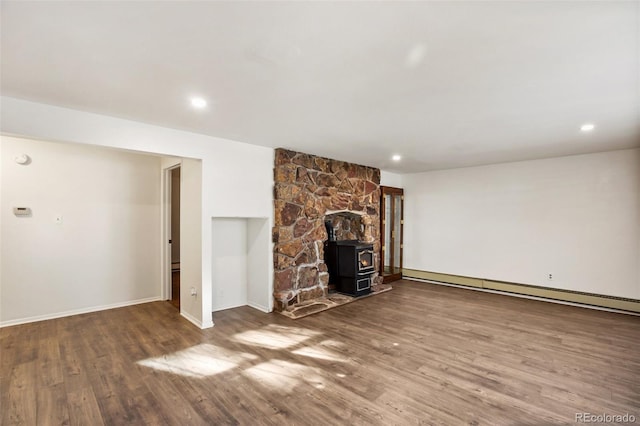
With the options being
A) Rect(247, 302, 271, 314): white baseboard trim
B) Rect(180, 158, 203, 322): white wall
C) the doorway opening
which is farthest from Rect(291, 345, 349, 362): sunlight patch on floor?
the doorway opening

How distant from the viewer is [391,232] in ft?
22.2

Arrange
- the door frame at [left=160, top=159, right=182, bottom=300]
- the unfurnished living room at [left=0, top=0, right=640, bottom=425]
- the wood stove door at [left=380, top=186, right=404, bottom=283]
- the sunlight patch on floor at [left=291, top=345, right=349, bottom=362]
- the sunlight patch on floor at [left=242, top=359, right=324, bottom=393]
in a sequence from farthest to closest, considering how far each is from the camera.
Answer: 1. the wood stove door at [left=380, top=186, right=404, bottom=283]
2. the door frame at [left=160, top=159, right=182, bottom=300]
3. the sunlight patch on floor at [left=291, top=345, right=349, bottom=362]
4. the sunlight patch on floor at [left=242, top=359, right=324, bottom=393]
5. the unfurnished living room at [left=0, top=0, right=640, bottom=425]

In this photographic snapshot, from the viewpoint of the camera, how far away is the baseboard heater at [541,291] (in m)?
4.53

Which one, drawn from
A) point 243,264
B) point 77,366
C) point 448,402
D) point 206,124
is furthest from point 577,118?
point 77,366

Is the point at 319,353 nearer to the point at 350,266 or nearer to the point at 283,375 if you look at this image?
the point at 283,375

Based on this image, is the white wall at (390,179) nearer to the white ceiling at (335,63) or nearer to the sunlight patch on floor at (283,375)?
the white ceiling at (335,63)

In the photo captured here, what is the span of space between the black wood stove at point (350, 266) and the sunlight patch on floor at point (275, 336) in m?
1.75

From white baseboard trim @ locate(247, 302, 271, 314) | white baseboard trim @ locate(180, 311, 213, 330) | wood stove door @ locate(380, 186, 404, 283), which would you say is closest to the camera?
white baseboard trim @ locate(180, 311, 213, 330)

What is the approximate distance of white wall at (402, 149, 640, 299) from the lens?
180 inches

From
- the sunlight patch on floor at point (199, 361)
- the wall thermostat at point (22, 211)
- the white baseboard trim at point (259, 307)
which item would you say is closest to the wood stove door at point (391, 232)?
the white baseboard trim at point (259, 307)

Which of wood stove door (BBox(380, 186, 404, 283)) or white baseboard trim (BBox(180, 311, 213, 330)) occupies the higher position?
wood stove door (BBox(380, 186, 404, 283))

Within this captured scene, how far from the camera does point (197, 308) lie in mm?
3914

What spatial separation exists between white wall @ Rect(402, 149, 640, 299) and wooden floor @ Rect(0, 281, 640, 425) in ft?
2.93

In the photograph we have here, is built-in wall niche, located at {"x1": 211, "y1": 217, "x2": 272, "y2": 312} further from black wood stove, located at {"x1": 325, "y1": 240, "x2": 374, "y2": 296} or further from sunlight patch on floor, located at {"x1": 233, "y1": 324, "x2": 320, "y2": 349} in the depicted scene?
black wood stove, located at {"x1": 325, "y1": 240, "x2": 374, "y2": 296}
